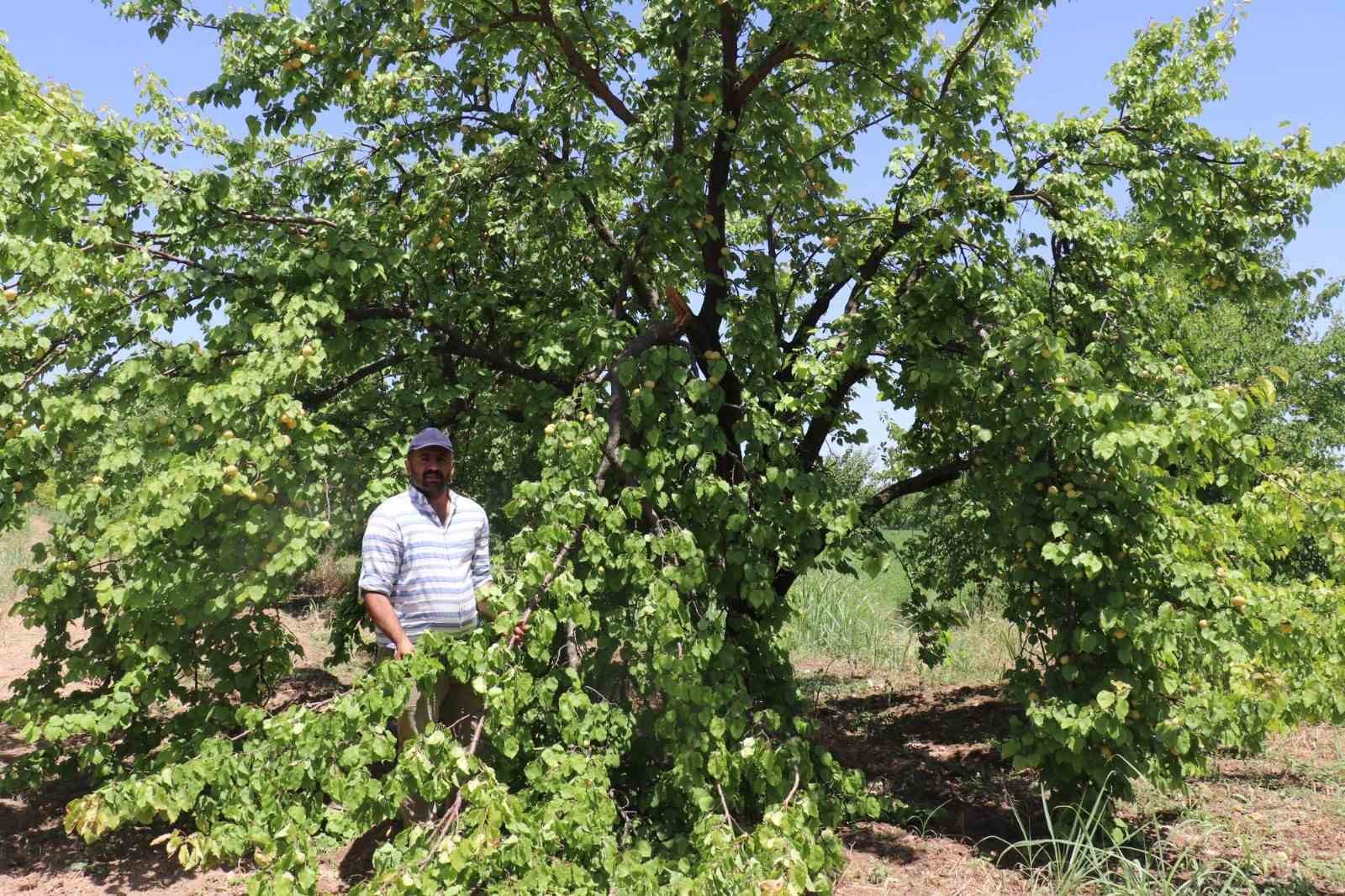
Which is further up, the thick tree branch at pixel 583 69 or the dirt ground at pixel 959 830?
the thick tree branch at pixel 583 69

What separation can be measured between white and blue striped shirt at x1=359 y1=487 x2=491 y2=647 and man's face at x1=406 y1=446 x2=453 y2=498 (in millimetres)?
43

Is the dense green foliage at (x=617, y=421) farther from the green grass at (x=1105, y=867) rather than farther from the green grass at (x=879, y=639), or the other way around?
the green grass at (x=879, y=639)

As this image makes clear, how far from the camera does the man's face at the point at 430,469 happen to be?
396 centimetres

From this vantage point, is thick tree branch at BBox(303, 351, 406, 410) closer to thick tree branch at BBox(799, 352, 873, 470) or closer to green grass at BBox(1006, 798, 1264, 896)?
thick tree branch at BBox(799, 352, 873, 470)

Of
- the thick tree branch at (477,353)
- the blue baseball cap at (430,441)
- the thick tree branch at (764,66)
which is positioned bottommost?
the blue baseball cap at (430,441)

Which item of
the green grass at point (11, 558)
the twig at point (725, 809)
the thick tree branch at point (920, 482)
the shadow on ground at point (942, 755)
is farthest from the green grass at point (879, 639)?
the green grass at point (11, 558)

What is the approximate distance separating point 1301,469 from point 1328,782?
234cm

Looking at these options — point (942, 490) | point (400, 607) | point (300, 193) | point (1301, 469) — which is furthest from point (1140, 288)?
point (300, 193)

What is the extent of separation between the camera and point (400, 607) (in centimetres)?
393

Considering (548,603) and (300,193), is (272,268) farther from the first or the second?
(548,603)

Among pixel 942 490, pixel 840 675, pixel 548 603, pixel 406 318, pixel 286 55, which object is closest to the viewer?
pixel 548 603

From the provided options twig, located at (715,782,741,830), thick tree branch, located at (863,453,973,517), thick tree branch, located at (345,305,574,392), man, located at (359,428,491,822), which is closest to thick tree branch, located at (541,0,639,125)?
thick tree branch, located at (345,305,574,392)

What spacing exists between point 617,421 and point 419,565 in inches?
38.9

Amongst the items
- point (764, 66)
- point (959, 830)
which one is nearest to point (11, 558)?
point (764, 66)
